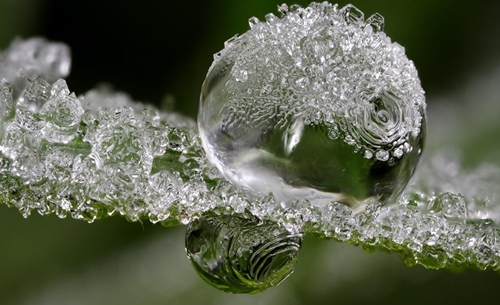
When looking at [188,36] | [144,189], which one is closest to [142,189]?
[144,189]

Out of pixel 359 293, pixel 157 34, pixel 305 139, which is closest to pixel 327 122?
pixel 305 139

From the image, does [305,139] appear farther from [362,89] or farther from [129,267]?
[129,267]

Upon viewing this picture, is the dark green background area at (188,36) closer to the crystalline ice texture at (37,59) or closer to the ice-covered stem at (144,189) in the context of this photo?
the crystalline ice texture at (37,59)

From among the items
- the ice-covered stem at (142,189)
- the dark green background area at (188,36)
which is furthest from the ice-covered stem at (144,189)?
the dark green background area at (188,36)

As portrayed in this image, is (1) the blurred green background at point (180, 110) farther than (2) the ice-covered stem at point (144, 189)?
Yes

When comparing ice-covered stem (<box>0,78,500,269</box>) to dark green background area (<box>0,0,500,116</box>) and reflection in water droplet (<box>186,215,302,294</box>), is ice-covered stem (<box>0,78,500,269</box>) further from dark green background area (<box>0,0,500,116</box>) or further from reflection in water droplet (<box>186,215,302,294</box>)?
dark green background area (<box>0,0,500,116</box>)

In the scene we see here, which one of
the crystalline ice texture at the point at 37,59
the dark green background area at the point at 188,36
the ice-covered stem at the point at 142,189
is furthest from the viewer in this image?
the dark green background area at the point at 188,36

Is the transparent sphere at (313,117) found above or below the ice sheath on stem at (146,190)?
above
